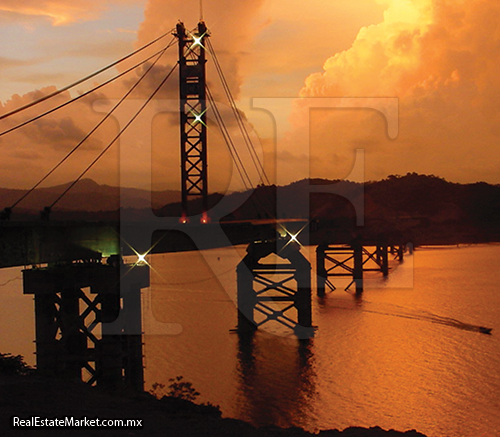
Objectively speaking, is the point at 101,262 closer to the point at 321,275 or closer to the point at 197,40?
the point at 197,40

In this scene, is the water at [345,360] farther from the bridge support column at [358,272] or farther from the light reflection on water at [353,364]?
the bridge support column at [358,272]

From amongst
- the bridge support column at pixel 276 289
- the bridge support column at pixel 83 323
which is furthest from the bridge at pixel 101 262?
the bridge support column at pixel 276 289

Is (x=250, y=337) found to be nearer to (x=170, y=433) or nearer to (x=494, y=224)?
(x=170, y=433)

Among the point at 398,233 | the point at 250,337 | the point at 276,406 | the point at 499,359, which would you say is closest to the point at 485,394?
the point at 499,359

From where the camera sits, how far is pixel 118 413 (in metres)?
11.1

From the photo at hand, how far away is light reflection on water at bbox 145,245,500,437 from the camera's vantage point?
18750 mm

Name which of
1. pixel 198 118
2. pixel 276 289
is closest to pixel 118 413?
pixel 198 118

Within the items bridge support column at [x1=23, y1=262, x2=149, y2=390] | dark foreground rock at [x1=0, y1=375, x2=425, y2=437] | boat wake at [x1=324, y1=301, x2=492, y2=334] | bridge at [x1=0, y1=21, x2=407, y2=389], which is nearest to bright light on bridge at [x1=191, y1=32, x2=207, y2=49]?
bridge at [x1=0, y1=21, x2=407, y2=389]

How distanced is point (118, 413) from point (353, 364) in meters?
16.3

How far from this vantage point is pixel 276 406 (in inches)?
752

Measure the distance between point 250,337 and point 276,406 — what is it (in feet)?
39.4

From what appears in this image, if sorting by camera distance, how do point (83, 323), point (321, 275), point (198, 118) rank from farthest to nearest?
point (321, 275) < point (198, 118) < point (83, 323)

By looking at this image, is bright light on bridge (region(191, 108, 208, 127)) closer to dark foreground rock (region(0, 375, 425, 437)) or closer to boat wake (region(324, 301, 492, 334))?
dark foreground rock (region(0, 375, 425, 437))

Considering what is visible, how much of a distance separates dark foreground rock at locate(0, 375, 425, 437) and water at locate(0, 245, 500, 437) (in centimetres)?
598
